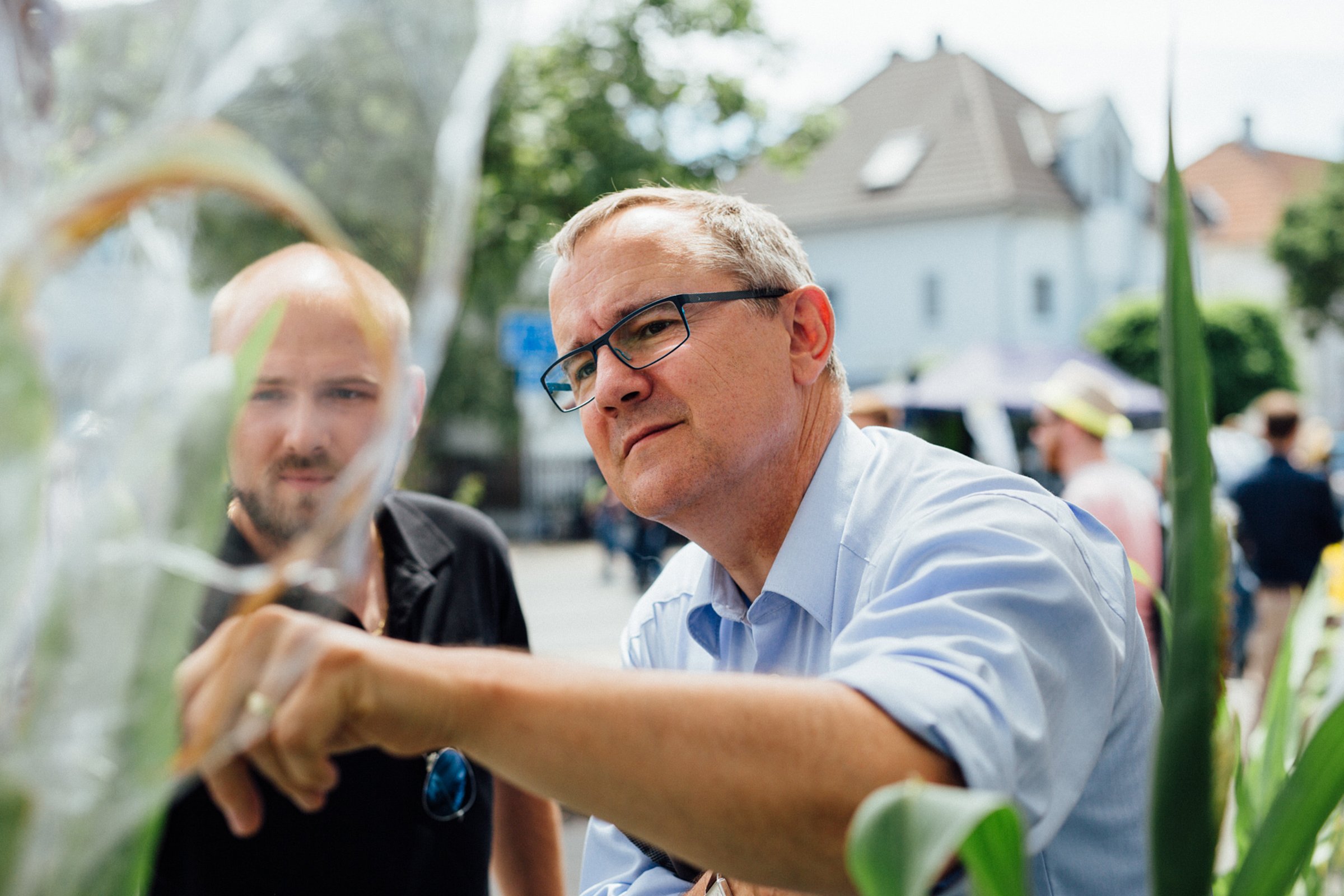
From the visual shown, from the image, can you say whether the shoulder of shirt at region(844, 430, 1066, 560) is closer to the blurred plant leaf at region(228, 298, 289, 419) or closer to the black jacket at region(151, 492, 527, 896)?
the black jacket at region(151, 492, 527, 896)

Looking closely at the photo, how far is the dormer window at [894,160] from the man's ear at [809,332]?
26.7 metres

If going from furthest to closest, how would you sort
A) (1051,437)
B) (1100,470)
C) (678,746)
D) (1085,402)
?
(1051,437), (1085,402), (1100,470), (678,746)

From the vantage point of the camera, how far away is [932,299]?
88.3ft

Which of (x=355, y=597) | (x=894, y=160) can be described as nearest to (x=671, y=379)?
(x=355, y=597)

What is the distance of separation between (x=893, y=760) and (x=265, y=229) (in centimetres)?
52

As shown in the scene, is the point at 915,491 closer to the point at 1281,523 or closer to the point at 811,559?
the point at 811,559

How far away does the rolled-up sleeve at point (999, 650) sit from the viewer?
797 mm

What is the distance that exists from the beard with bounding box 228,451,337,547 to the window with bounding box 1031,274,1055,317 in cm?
2755

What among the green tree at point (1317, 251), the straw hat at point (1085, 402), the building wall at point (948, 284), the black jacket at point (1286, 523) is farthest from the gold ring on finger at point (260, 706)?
the green tree at point (1317, 251)

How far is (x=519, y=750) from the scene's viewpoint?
2.20ft

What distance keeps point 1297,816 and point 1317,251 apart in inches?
1451

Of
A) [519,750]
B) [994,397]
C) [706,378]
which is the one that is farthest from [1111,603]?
[994,397]

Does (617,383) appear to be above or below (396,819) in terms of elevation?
above

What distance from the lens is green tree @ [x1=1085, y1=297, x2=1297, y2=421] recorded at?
2517 cm
